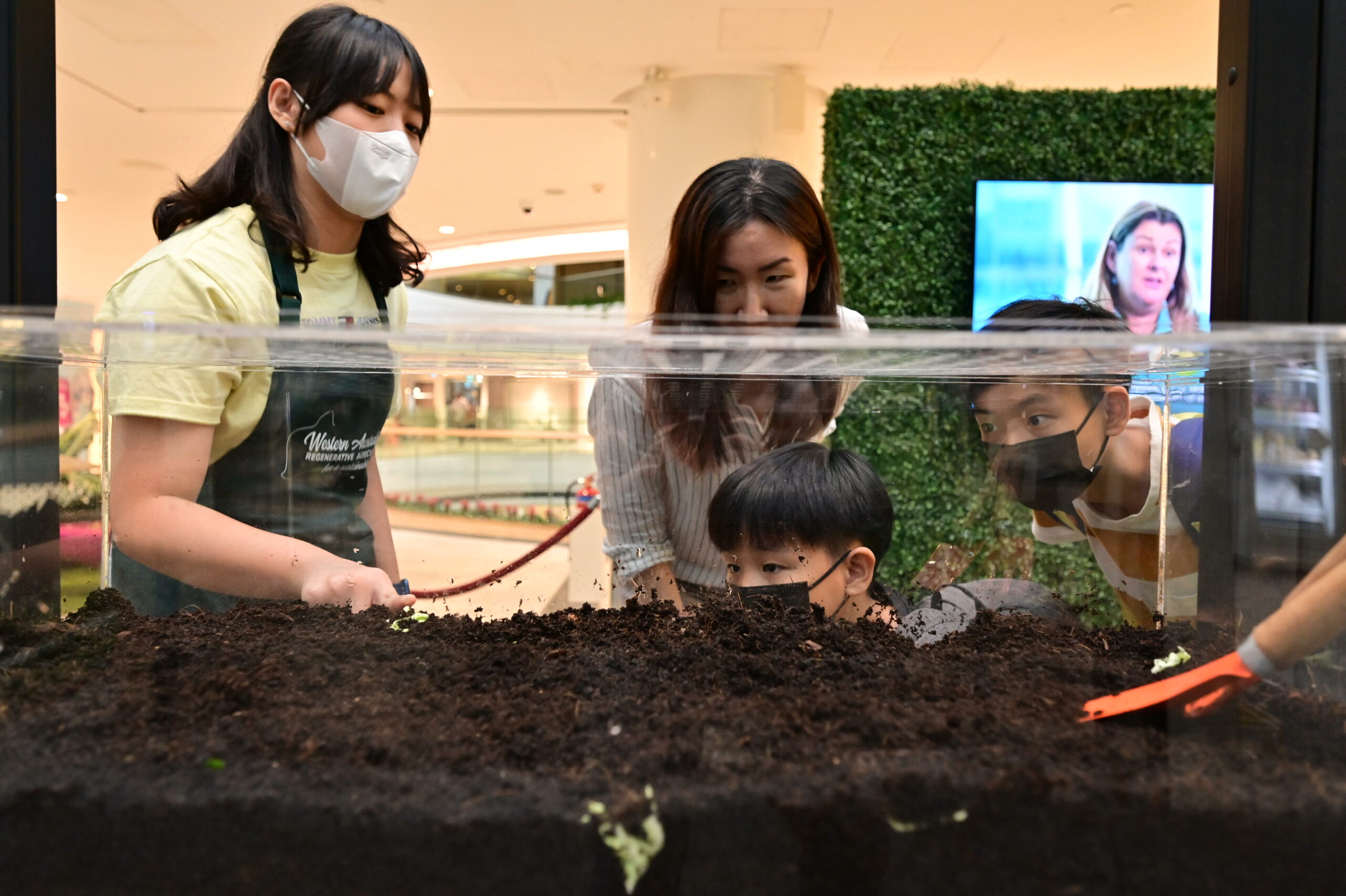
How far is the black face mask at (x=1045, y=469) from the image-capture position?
34.0 inches

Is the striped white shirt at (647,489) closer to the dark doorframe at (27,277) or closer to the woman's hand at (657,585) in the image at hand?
the woman's hand at (657,585)

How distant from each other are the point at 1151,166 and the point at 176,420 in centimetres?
406

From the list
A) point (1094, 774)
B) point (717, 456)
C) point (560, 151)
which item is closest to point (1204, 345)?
point (1094, 774)

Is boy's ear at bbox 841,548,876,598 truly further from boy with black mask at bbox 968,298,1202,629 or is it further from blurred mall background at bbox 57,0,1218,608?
blurred mall background at bbox 57,0,1218,608

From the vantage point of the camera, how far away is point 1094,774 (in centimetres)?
56

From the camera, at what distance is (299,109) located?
1143 mm

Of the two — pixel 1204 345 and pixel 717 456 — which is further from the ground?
pixel 1204 345

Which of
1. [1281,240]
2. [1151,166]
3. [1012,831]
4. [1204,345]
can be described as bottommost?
[1012,831]

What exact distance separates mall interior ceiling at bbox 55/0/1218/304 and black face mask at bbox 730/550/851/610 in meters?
3.22

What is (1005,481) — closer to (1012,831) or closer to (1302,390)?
(1302,390)

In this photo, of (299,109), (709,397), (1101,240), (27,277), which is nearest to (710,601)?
(709,397)

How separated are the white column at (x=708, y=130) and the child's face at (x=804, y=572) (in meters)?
3.24

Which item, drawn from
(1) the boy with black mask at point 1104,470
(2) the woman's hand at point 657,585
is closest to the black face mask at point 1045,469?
(1) the boy with black mask at point 1104,470

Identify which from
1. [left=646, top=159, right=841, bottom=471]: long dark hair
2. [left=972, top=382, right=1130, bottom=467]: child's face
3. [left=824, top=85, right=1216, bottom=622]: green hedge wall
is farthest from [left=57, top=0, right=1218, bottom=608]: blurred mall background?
[left=972, top=382, right=1130, bottom=467]: child's face
